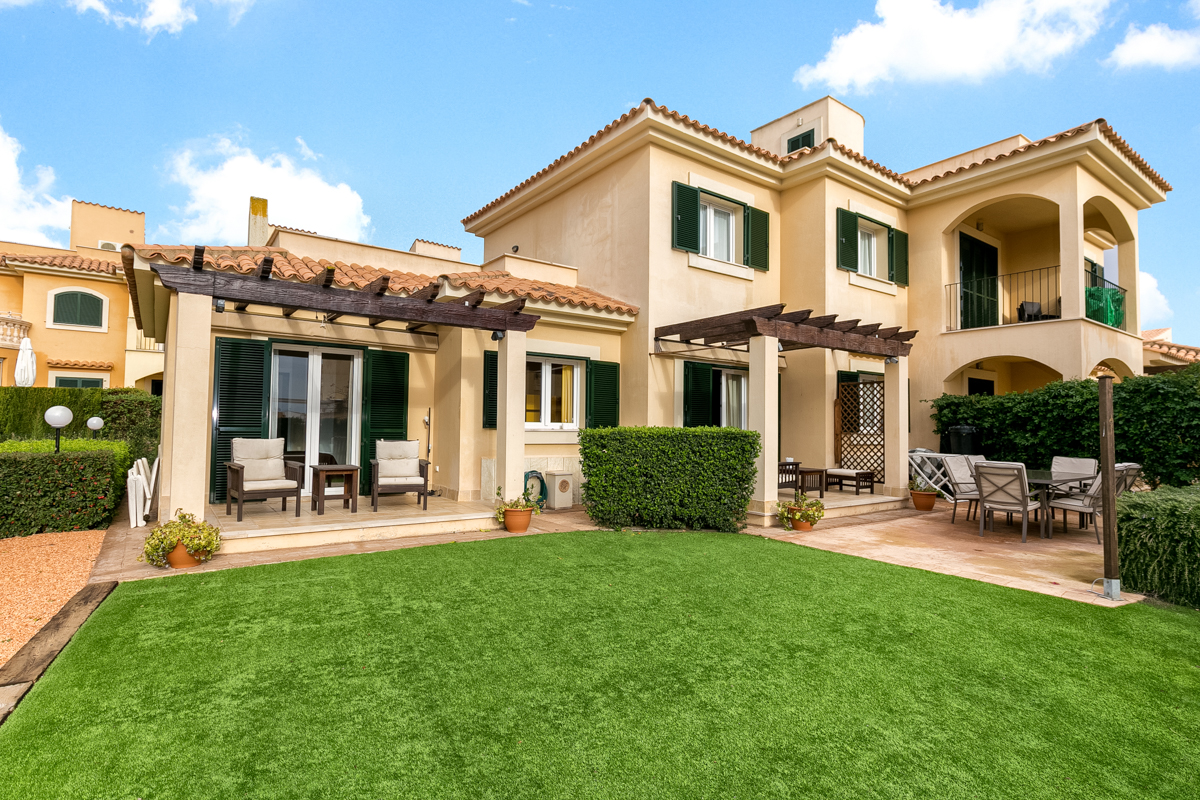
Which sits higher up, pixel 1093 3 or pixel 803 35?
pixel 1093 3

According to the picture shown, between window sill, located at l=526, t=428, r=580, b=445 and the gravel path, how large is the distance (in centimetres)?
578

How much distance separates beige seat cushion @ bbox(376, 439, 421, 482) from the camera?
8656mm

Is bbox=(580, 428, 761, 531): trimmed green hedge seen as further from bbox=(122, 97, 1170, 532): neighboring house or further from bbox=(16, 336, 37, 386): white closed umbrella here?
bbox=(16, 336, 37, 386): white closed umbrella

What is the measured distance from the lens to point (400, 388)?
9.98 m

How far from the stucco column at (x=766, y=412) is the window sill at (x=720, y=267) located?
2.70 metres

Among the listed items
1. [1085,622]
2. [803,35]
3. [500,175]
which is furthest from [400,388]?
[803,35]

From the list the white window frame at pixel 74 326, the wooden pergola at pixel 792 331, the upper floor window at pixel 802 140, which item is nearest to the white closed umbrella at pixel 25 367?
the white window frame at pixel 74 326

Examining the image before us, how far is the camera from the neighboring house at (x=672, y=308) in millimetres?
8641

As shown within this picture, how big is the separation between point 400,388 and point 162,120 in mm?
15234

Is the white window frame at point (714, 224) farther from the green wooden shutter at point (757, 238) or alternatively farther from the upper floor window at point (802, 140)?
the upper floor window at point (802, 140)

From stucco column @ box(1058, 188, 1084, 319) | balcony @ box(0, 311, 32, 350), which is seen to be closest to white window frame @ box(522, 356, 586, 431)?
stucco column @ box(1058, 188, 1084, 319)

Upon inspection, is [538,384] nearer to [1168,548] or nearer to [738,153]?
[738,153]

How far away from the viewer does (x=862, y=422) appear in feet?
40.1

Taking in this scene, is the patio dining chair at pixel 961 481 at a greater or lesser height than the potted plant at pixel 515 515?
greater
